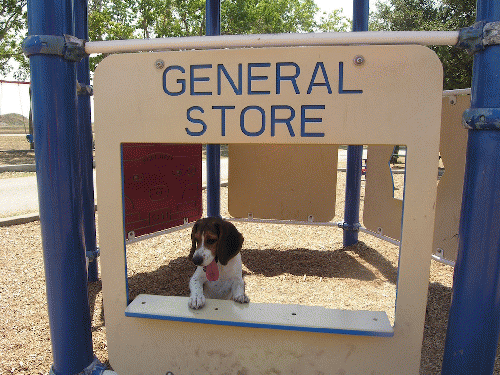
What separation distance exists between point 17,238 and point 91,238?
8.14 ft

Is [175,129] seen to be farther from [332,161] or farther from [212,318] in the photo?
[332,161]

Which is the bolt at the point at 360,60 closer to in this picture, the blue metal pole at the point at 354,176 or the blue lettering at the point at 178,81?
the blue lettering at the point at 178,81

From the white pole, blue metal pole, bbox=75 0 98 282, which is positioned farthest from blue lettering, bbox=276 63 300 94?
blue metal pole, bbox=75 0 98 282

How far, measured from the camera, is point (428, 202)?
2.07 m

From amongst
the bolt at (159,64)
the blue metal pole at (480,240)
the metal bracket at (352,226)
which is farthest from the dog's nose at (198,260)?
the metal bracket at (352,226)

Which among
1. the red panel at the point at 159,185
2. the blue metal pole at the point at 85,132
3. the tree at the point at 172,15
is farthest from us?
the tree at the point at 172,15

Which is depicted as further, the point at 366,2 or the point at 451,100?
the point at 366,2

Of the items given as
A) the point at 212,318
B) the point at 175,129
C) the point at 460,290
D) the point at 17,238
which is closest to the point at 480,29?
the point at 460,290

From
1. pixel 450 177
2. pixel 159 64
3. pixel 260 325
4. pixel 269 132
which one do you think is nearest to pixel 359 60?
pixel 269 132

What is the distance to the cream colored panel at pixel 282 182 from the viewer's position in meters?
5.35

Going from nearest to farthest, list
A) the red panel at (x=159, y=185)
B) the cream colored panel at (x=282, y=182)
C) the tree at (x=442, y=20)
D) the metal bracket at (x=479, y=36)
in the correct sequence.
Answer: the metal bracket at (x=479, y=36)
the red panel at (x=159, y=185)
the cream colored panel at (x=282, y=182)
the tree at (x=442, y=20)

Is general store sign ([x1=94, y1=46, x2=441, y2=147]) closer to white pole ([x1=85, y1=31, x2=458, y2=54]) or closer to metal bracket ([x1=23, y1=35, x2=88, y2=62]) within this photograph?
white pole ([x1=85, y1=31, x2=458, y2=54])

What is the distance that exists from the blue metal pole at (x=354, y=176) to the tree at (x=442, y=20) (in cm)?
1102

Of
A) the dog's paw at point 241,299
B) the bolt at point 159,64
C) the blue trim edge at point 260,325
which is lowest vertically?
the dog's paw at point 241,299
